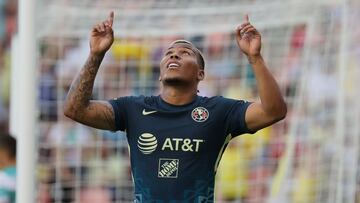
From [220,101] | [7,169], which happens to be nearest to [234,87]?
[7,169]

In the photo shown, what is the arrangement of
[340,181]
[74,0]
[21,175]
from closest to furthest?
[21,175]
[74,0]
[340,181]

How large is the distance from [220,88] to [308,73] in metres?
0.57

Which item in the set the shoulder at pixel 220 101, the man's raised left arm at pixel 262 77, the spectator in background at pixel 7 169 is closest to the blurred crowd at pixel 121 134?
the spectator in background at pixel 7 169

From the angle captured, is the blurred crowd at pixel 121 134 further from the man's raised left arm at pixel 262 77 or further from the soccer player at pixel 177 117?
the man's raised left arm at pixel 262 77

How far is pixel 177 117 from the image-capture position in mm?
3033

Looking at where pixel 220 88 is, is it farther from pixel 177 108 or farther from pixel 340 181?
pixel 177 108

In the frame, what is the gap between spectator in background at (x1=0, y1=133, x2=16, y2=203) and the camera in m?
4.88

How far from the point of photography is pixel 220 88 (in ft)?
17.3

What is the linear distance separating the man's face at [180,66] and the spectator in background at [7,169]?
82.9 inches

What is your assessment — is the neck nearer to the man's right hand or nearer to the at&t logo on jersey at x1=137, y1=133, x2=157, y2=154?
the at&t logo on jersey at x1=137, y1=133, x2=157, y2=154

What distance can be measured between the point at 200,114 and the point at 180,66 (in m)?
0.19

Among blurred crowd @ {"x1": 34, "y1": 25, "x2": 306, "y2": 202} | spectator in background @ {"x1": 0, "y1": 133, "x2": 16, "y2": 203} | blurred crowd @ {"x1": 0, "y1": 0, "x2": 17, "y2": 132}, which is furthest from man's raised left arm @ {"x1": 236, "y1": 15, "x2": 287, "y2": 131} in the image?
blurred crowd @ {"x1": 0, "y1": 0, "x2": 17, "y2": 132}

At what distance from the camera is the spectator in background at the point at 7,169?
4879 mm

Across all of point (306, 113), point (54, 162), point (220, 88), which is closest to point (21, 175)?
point (54, 162)
